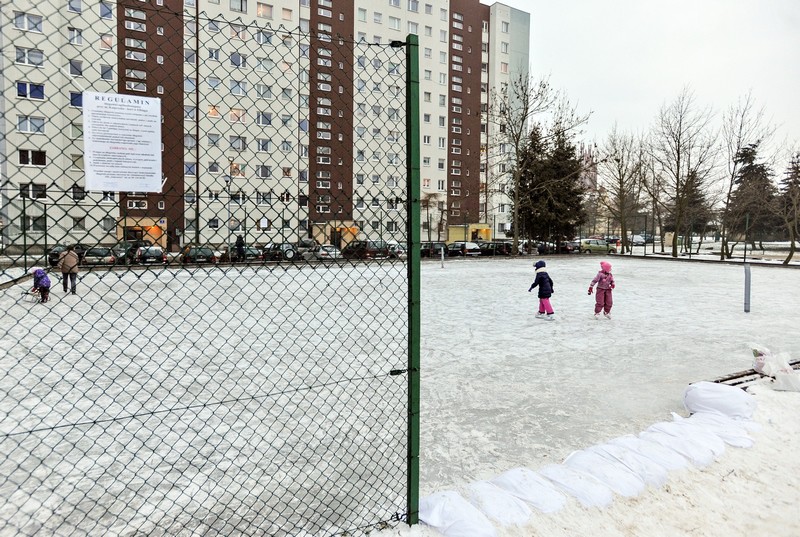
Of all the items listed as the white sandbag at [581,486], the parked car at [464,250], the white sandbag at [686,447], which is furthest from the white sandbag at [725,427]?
the parked car at [464,250]

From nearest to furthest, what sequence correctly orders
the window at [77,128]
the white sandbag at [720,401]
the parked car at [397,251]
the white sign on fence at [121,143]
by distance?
the white sign on fence at [121,143] → the window at [77,128] → the parked car at [397,251] → the white sandbag at [720,401]

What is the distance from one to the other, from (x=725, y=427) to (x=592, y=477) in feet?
5.99

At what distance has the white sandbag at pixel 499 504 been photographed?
3004 mm

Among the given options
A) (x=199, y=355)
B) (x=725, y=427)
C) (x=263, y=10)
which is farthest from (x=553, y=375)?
(x=263, y=10)

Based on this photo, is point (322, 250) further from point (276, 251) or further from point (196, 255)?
point (196, 255)

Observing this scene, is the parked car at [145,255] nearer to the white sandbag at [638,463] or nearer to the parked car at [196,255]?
the parked car at [196,255]

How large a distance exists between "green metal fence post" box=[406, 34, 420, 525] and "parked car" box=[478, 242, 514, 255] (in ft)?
118

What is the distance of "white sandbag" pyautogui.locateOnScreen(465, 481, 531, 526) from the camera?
9.86ft

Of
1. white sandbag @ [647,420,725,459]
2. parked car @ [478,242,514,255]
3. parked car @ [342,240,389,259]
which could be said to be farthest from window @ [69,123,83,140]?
parked car @ [478,242,514,255]

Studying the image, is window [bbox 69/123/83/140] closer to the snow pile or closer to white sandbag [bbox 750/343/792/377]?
the snow pile

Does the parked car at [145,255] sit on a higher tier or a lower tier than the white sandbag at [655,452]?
higher

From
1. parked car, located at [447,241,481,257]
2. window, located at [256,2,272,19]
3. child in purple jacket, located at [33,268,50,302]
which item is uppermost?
window, located at [256,2,272,19]

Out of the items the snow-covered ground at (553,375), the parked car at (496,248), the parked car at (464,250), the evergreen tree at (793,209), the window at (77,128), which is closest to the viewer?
the window at (77,128)

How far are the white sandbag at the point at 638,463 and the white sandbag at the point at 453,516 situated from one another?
1350mm
